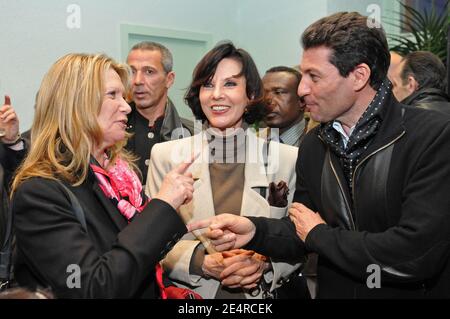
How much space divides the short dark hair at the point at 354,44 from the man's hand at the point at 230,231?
648mm

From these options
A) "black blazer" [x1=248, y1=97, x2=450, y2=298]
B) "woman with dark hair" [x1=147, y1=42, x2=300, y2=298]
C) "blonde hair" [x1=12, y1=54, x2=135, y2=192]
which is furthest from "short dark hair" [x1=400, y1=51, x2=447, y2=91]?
"blonde hair" [x1=12, y1=54, x2=135, y2=192]

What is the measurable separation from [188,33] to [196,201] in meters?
4.04

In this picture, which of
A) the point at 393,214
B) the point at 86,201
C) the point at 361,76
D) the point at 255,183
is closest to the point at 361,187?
the point at 393,214

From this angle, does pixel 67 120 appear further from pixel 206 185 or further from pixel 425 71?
pixel 425 71

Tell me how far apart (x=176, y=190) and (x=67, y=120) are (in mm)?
400

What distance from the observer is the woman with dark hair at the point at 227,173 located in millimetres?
2166

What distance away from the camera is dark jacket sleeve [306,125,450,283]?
1.54 metres

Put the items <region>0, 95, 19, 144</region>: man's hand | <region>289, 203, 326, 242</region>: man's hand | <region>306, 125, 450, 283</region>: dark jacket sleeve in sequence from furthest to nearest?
<region>0, 95, 19, 144</region>: man's hand, <region>289, 203, 326, 242</region>: man's hand, <region>306, 125, 450, 283</region>: dark jacket sleeve

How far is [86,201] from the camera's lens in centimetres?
154

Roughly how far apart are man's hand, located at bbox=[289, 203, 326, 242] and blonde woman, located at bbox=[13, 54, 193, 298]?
1.47 ft

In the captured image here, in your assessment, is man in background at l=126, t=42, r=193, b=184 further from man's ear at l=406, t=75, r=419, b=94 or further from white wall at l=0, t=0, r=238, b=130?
man's ear at l=406, t=75, r=419, b=94

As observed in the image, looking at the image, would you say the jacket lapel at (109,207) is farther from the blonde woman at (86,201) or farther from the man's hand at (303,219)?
the man's hand at (303,219)

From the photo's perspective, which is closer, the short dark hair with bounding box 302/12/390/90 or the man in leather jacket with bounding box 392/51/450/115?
the short dark hair with bounding box 302/12/390/90

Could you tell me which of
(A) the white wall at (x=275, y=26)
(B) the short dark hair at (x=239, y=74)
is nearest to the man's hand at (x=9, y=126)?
(B) the short dark hair at (x=239, y=74)
